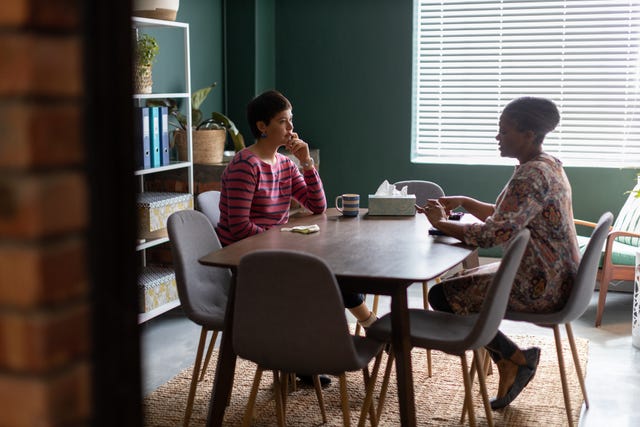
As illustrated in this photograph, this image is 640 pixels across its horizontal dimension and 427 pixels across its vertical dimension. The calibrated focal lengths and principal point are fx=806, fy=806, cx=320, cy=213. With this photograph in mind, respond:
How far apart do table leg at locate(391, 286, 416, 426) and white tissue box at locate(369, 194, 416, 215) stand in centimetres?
110

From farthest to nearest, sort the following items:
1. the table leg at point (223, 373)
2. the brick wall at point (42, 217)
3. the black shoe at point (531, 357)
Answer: the black shoe at point (531, 357) → the table leg at point (223, 373) → the brick wall at point (42, 217)

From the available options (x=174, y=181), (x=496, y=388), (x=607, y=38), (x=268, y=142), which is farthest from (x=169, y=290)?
(x=607, y=38)

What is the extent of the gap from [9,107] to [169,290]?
381 centimetres

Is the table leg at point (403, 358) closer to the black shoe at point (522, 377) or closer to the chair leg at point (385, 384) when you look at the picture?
the chair leg at point (385, 384)

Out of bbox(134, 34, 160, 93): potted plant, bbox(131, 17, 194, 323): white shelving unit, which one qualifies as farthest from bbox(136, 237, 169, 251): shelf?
bbox(134, 34, 160, 93): potted plant

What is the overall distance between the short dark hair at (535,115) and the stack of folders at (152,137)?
1.96 meters

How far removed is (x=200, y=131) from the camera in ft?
15.7

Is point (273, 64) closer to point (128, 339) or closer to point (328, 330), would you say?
point (328, 330)

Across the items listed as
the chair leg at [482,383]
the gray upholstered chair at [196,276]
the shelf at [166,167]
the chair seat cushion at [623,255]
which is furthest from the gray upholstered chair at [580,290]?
the shelf at [166,167]

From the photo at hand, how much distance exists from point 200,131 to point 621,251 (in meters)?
2.53

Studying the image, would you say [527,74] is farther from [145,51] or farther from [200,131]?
[145,51]

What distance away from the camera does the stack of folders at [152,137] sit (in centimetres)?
411

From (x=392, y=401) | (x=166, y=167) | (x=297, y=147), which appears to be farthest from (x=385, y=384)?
Result: (x=166, y=167)

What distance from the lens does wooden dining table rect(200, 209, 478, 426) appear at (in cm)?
247
